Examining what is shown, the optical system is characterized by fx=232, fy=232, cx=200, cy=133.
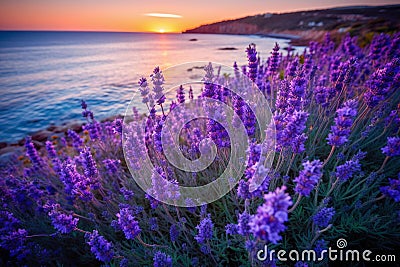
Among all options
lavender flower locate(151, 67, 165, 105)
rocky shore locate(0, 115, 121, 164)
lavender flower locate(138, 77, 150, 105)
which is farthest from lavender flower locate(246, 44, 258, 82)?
rocky shore locate(0, 115, 121, 164)

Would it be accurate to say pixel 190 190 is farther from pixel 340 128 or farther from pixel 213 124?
pixel 340 128

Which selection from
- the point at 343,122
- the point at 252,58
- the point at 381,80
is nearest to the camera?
the point at 343,122

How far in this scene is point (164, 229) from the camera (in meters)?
2.64

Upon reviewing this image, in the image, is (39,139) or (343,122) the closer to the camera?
(343,122)

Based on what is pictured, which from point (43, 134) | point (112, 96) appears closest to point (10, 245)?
point (43, 134)

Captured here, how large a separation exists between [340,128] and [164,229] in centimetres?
206

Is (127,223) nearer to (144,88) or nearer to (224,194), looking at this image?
(224,194)

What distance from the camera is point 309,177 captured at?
1182 mm

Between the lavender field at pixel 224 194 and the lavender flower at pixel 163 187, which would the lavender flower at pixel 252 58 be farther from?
the lavender flower at pixel 163 187

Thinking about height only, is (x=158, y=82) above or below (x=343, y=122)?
above

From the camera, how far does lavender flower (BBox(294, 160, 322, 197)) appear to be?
114 centimetres

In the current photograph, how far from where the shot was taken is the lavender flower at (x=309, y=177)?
1.14 m

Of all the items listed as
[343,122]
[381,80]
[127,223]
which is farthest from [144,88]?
[381,80]

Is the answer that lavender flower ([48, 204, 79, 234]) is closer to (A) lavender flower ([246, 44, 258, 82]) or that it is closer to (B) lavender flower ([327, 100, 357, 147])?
(B) lavender flower ([327, 100, 357, 147])
